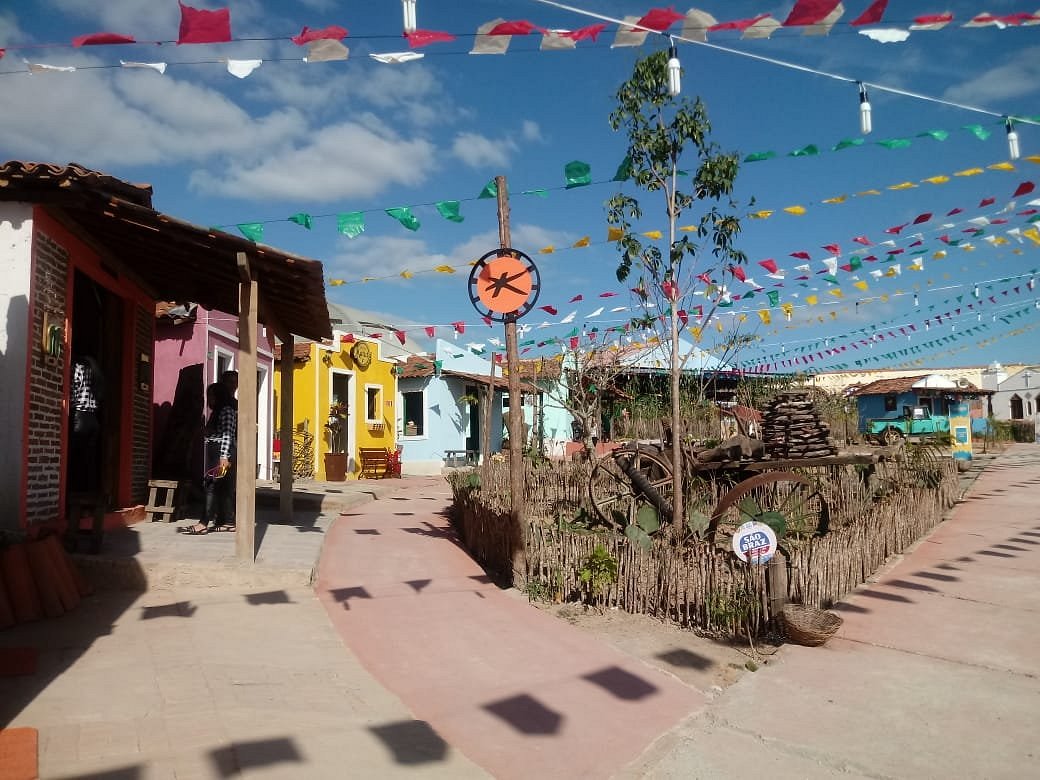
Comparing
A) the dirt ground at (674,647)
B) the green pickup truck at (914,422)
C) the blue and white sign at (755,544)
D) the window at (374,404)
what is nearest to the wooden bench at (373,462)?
the window at (374,404)

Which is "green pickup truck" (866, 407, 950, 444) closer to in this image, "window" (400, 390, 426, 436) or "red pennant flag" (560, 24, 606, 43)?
"window" (400, 390, 426, 436)

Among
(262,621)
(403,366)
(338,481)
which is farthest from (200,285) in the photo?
(403,366)

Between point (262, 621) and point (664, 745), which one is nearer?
point (664, 745)

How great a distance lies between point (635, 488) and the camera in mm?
7570

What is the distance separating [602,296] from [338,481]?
7.26m

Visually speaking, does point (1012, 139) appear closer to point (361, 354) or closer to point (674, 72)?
point (674, 72)

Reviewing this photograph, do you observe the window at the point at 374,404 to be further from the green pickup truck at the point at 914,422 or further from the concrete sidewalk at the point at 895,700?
the green pickup truck at the point at 914,422

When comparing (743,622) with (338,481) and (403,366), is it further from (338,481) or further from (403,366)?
(403,366)

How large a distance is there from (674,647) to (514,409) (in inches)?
109

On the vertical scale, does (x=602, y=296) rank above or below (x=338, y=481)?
above

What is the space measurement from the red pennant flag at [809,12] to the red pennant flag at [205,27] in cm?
353

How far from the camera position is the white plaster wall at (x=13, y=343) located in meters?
5.44

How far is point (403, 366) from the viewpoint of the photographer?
20859 millimetres

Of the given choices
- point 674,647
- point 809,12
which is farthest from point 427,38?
point 674,647
